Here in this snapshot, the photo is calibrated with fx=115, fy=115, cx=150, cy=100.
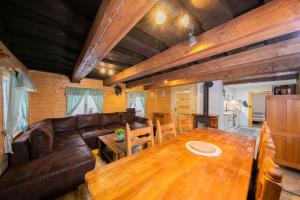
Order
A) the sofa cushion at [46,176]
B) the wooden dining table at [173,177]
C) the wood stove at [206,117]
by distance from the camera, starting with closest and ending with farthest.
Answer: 1. the wooden dining table at [173,177]
2. the sofa cushion at [46,176]
3. the wood stove at [206,117]

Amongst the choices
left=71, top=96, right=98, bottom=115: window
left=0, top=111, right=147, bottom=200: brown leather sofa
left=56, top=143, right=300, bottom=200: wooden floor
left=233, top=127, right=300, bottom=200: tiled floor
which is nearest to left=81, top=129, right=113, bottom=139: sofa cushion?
left=0, top=111, right=147, bottom=200: brown leather sofa

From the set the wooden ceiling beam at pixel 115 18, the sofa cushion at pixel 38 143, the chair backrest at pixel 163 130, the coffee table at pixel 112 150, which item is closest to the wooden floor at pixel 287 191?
the coffee table at pixel 112 150

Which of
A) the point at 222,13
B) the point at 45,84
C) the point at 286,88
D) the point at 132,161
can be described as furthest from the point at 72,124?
the point at 286,88

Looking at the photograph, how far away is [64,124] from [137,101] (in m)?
2.98

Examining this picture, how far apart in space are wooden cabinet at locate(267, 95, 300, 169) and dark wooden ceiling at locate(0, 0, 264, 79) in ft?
8.21

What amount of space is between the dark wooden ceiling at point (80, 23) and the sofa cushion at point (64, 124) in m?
1.98

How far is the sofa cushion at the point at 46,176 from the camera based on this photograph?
1343 millimetres

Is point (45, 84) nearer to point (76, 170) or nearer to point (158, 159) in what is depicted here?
point (76, 170)

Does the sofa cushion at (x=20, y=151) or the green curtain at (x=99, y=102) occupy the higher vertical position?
the green curtain at (x=99, y=102)

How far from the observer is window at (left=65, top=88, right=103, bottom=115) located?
3.69 meters

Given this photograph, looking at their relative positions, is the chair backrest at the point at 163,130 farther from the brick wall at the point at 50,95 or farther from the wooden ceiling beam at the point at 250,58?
the brick wall at the point at 50,95

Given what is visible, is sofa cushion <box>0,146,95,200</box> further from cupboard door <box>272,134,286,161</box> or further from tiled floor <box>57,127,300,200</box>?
cupboard door <box>272,134,286,161</box>

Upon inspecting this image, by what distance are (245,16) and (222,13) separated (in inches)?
9.1

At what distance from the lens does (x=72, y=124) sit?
347 centimetres
